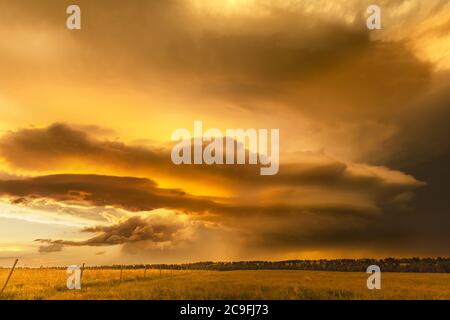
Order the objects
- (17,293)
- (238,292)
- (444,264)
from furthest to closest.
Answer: (444,264) < (17,293) < (238,292)
